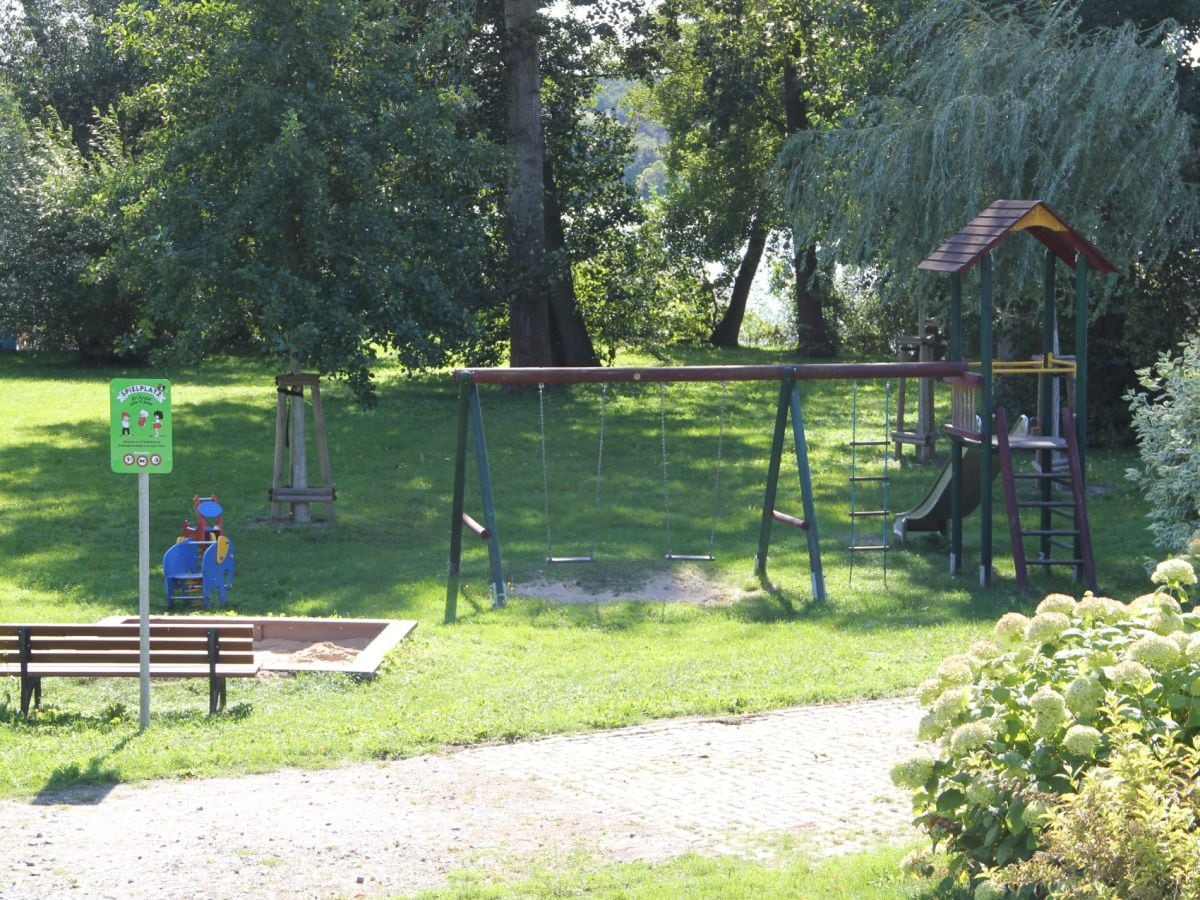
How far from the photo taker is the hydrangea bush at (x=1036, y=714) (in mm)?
4887

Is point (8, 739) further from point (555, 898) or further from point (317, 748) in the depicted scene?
point (555, 898)

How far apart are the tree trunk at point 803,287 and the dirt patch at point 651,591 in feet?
63.7

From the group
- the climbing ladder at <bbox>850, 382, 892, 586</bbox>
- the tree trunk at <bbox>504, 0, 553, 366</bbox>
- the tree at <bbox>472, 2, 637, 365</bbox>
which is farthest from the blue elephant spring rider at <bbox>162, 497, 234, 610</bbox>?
the tree trunk at <bbox>504, 0, 553, 366</bbox>

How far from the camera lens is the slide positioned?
45.1 ft

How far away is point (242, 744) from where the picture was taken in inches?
312

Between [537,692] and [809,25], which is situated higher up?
[809,25]

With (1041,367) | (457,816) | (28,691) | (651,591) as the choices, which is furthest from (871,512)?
(28,691)

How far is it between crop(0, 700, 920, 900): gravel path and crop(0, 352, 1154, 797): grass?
1.40 ft

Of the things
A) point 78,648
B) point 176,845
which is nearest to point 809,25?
point 78,648

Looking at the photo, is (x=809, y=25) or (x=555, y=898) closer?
(x=555, y=898)

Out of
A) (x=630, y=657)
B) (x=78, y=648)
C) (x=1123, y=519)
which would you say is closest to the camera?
(x=78, y=648)

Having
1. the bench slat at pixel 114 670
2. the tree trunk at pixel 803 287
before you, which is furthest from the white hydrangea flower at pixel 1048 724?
the tree trunk at pixel 803 287

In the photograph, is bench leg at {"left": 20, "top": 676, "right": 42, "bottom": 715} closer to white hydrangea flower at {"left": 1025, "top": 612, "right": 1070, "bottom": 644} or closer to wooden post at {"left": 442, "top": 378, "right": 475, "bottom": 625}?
wooden post at {"left": 442, "top": 378, "right": 475, "bottom": 625}

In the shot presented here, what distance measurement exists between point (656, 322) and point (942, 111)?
14266mm
